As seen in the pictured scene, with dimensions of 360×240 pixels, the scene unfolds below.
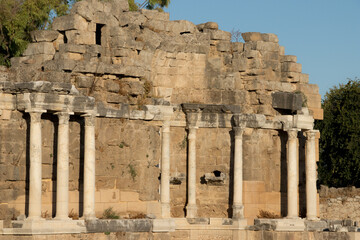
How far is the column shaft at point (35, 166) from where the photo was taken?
84.7 feet

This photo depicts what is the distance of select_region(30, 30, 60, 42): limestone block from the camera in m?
28.4

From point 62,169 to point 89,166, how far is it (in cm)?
107

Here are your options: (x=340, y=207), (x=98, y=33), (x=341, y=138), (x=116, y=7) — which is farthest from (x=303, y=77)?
(x=341, y=138)

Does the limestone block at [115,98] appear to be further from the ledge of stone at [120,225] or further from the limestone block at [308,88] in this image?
the limestone block at [308,88]

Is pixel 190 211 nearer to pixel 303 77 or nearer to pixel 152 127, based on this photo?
pixel 152 127

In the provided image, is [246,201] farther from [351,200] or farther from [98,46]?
[351,200]

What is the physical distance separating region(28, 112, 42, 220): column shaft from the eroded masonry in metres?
0.03

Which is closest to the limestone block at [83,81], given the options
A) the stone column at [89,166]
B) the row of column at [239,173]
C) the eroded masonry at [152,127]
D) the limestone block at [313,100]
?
the eroded masonry at [152,127]

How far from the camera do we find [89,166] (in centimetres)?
2723

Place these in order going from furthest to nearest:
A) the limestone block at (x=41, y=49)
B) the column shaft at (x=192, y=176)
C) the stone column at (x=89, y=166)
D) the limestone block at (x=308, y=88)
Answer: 1. the limestone block at (x=308, y=88)
2. the column shaft at (x=192, y=176)
3. the limestone block at (x=41, y=49)
4. the stone column at (x=89, y=166)

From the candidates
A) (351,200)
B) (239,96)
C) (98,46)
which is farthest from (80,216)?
(351,200)

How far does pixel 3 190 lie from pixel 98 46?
5.28m

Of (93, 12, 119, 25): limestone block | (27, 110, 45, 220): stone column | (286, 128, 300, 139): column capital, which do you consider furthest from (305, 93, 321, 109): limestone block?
(27, 110, 45, 220): stone column

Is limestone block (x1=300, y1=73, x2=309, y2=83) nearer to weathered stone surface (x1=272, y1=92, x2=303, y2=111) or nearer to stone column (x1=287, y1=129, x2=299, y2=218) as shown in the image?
weathered stone surface (x1=272, y1=92, x2=303, y2=111)
